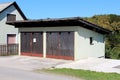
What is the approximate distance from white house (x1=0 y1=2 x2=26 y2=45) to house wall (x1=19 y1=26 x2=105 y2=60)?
8.54 metres

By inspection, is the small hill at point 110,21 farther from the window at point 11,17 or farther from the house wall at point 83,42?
the window at point 11,17

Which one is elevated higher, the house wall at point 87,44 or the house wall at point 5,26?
the house wall at point 5,26

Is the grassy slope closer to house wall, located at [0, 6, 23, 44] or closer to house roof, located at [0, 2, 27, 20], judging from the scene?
house wall, located at [0, 6, 23, 44]

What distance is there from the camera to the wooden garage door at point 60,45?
2298 cm

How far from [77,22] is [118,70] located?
5.93 m

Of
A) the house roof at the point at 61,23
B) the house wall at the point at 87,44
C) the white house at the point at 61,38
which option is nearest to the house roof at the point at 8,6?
the white house at the point at 61,38

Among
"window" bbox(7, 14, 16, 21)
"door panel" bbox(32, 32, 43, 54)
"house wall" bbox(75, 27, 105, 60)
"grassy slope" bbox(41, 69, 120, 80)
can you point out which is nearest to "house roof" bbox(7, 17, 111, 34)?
"house wall" bbox(75, 27, 105, 60)

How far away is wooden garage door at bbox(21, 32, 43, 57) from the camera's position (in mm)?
25109

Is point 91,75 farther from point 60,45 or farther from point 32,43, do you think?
point 32,43

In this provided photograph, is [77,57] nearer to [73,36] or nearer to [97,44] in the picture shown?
[73,36]

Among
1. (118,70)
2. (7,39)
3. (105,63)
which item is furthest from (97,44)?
(7,39)

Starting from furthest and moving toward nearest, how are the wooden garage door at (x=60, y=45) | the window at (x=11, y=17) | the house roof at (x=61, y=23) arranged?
the window at (x=11, y=17) → the wooden garage door at (x=60, y=45) → the house roof at (x=61, y=23)

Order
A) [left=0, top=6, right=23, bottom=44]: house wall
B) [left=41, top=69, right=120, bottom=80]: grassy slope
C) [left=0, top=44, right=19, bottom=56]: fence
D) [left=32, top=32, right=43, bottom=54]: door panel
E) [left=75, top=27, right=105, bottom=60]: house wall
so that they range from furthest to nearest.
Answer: [left=0, top=6, right=23, bottom=44]: house wall, [left=0, top=44, right=19, bottom=56]: fence, [left=32, top=32, right=43, bottom=54]: door panel, [left=75, top=27, right=105, bottom=60]: house wall, [left=41, top=69, right=120, bottom=80]: grassy slope

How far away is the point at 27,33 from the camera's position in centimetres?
2622
